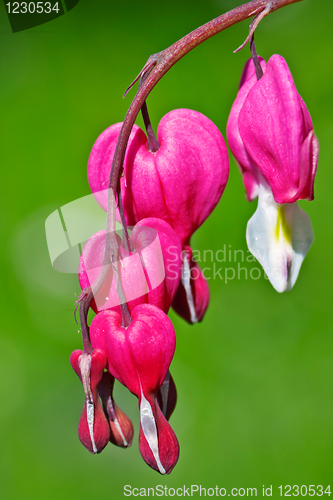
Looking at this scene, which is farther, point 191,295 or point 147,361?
point 191,295

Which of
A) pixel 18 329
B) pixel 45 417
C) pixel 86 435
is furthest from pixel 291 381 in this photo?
pixel 86 435

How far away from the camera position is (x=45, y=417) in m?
2.00

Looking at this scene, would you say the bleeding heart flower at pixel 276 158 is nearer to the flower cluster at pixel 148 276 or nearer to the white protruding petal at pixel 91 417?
the flower cluster at pixel 148 276

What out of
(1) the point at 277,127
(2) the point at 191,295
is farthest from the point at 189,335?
(1) the point at 277,127

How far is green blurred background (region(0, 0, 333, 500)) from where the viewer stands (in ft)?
6.07

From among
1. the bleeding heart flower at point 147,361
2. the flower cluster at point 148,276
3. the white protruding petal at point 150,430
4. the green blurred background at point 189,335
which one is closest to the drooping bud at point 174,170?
A: the flower cluster at point 148,276

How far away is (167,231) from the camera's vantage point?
700mm

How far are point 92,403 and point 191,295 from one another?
0.27 metres

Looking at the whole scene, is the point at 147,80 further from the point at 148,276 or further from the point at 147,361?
the point at 147,361

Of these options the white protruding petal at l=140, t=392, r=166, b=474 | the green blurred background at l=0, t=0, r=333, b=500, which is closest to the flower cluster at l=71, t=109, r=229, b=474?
the white protruding petal at l=140, t=392, r=166, b=474

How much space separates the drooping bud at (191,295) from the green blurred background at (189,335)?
0.95 meters

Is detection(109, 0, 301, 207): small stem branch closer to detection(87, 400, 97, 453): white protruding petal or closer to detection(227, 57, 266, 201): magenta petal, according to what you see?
detection(227, 57, 266, 201): magenta petal

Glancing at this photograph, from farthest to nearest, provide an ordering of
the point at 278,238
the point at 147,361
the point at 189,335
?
the point at 189,335 < the point at 278,238 < the point at 147,361

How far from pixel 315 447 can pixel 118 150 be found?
1723 mm
